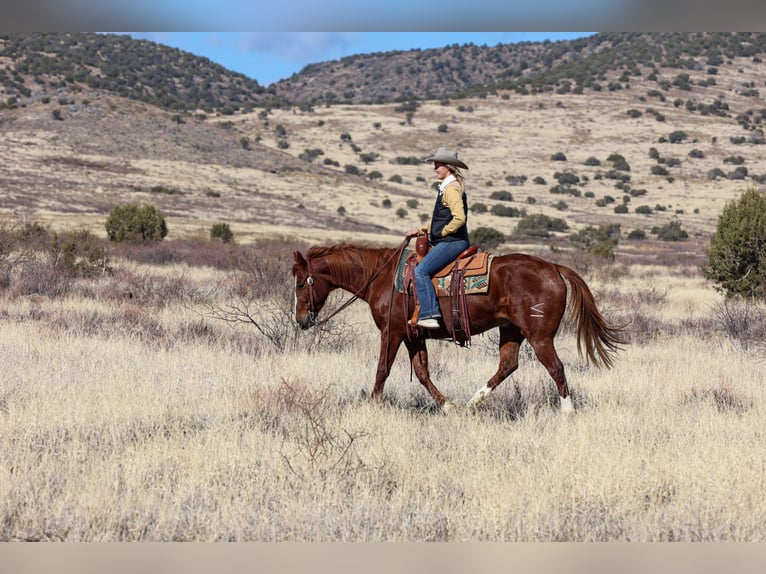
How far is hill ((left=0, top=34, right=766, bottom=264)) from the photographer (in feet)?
155

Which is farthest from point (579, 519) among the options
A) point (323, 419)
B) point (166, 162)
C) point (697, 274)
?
point (166, 162)

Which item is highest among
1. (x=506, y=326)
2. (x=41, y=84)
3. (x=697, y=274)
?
(x=41, y=84)

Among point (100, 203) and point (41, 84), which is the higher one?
point (41, 84)

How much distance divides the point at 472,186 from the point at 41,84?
54.6 m

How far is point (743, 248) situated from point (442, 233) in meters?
11.7

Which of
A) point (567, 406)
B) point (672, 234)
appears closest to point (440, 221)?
point (567, 406)

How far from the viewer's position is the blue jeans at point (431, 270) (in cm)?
736

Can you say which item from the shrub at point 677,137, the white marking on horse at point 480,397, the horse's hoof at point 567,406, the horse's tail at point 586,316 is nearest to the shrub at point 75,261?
the white marking on horse at point 480,397

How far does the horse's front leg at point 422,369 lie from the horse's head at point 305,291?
1.05 metres

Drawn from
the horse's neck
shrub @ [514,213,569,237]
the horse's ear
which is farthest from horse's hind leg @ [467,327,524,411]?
shrub @ [514,213,569,237]

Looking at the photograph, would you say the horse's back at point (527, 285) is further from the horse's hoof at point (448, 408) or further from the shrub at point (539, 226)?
the shrub at point (539, 226)

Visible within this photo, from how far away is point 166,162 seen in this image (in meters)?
61.1

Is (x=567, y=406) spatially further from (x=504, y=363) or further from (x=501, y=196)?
(x=501, y=196)

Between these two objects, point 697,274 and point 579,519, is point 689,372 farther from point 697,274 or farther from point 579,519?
point 697,274
